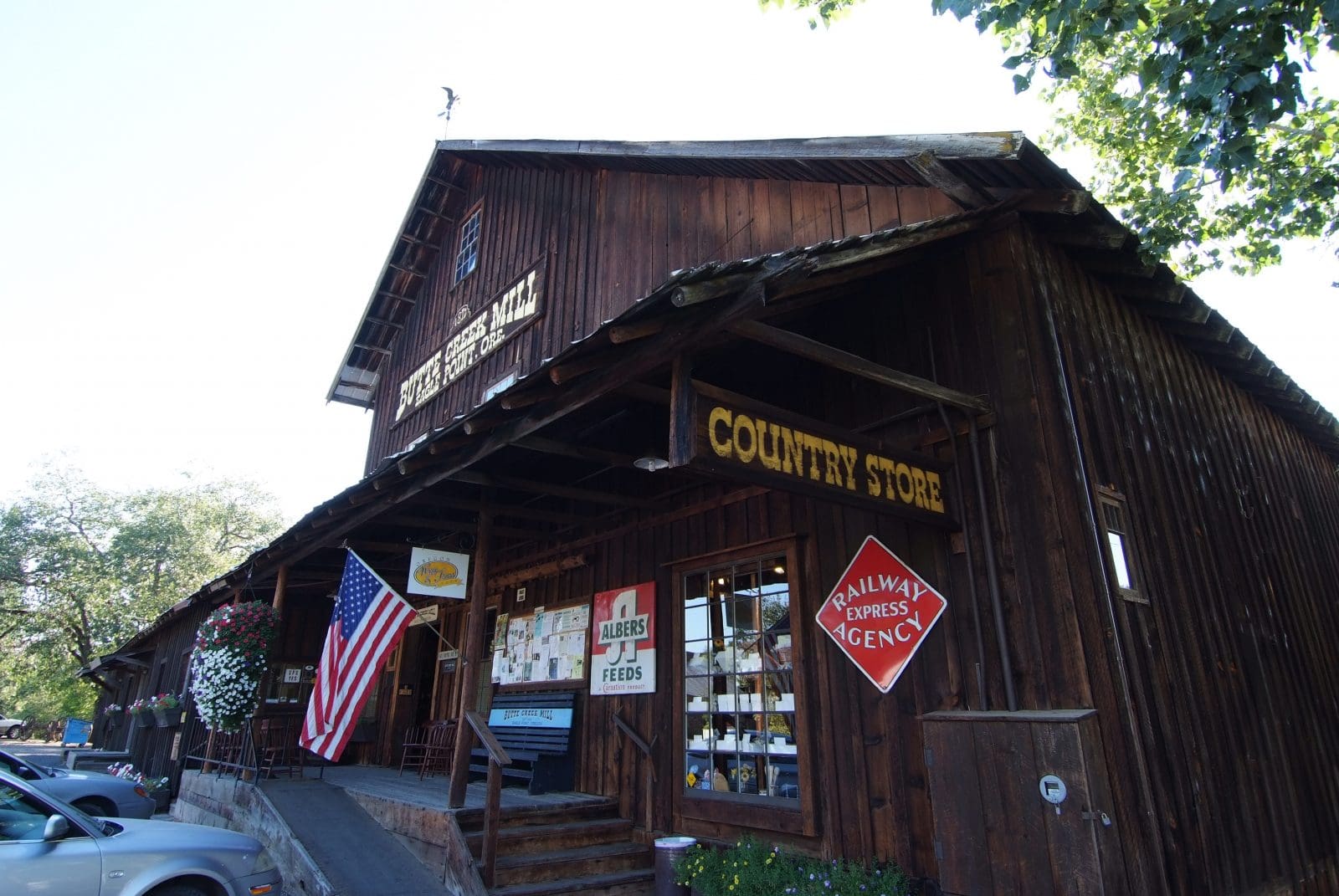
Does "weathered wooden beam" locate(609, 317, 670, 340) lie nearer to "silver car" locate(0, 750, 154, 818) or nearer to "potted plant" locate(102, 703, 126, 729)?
"silver car" locate(0, 750, 154, 818)

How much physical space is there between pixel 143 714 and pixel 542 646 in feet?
36.8

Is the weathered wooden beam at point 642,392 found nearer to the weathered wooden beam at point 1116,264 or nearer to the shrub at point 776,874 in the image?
the shrub at point 776,874

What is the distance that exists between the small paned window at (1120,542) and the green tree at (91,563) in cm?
3559

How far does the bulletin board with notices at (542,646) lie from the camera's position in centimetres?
850

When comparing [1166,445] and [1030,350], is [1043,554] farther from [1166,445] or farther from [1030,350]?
[1166,445]

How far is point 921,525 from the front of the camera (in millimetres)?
5332

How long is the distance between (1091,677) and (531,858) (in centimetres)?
430

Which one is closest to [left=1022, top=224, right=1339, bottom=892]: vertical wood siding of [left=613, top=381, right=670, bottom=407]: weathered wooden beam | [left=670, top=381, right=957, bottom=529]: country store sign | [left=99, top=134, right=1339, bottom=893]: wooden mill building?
[left=99, top=134, right=1339, bottom=893]: wooden mill building

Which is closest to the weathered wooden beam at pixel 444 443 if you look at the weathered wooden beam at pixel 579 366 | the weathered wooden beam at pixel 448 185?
the weathered wooden beam at pixel 579 366

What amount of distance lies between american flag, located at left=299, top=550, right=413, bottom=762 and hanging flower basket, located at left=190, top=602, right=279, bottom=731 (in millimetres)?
1668

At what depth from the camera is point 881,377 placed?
460 cm

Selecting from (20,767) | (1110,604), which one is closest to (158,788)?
(20,767)

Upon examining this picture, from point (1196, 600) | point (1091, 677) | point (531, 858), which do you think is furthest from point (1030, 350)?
point (531, 858)

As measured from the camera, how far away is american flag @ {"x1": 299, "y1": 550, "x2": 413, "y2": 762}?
24.5 ft
